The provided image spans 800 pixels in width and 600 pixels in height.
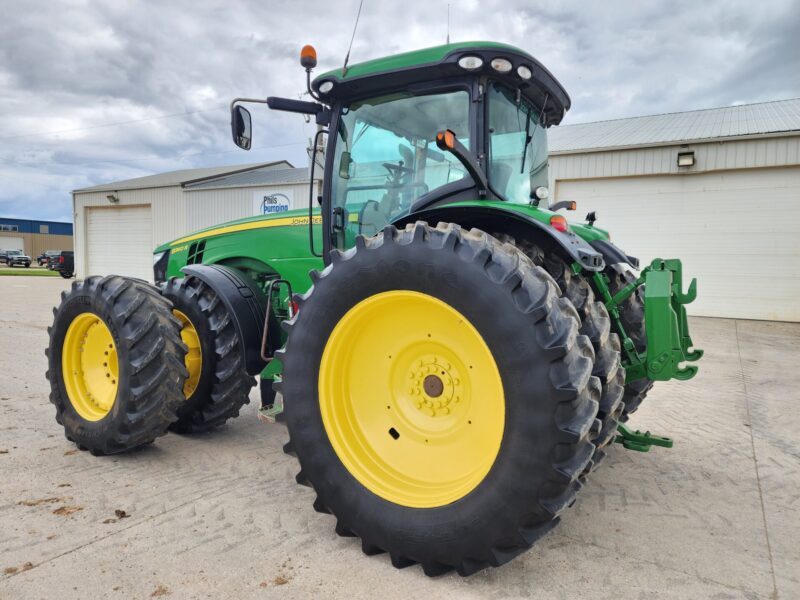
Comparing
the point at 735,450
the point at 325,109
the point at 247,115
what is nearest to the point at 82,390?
the point at 247,115

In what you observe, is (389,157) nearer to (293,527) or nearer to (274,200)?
(293,527)

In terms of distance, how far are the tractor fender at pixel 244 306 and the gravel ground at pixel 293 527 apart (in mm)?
638

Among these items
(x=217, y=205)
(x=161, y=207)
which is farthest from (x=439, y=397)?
(x=161, y=207)

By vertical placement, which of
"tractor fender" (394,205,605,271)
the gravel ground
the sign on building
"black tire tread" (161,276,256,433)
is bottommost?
the gravel ground

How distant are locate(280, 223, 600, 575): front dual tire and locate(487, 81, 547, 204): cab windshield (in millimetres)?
856

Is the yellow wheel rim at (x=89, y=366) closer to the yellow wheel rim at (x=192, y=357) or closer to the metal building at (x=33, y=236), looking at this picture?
the yellow wheel rim at (x=192, y=357)

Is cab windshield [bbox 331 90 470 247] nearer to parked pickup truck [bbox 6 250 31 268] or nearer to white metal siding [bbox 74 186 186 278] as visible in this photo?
white metal siding [bbox 74 186 186 278]

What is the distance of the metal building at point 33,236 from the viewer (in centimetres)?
5934

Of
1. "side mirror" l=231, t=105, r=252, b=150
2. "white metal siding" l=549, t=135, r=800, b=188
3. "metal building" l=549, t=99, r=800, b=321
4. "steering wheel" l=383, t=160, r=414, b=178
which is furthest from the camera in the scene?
"metal building" l=549, t=99, r=800, b=321

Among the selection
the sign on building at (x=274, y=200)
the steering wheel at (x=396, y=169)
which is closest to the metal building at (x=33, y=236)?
the sign on building at (x=274, y=200)

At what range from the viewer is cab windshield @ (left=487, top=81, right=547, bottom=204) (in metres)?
3.09

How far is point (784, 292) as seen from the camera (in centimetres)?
1152

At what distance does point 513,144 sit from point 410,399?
5.27 feet

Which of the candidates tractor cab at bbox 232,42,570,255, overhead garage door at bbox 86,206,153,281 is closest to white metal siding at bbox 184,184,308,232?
overhead garage door at bbox 86,206,153,281
